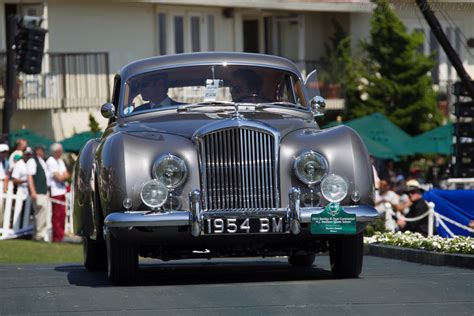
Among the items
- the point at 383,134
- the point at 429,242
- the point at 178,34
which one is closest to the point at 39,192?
the point at 383,134

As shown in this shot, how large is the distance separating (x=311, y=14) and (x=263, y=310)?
3370 centimetres

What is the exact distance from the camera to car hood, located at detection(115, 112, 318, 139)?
10961mm

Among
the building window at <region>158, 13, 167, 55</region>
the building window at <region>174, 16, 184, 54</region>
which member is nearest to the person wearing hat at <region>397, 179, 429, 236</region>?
the building window at <region>158, 13, 167, 55</region>

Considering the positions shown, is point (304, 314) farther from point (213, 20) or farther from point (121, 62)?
point (213, 20)

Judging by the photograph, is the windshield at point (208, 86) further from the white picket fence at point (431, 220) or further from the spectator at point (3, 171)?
the spectator at point (3, 171)

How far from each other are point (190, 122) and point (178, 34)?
91.9 ft

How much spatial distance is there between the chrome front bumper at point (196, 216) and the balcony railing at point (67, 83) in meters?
23.5

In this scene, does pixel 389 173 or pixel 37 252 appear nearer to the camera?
pixel 37 252

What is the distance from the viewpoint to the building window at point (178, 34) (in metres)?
38.8

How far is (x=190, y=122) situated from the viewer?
1118cm

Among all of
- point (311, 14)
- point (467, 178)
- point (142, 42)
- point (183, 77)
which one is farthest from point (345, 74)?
point (183, 77)

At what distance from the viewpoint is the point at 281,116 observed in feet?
38.7

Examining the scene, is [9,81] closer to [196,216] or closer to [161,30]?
[161,30]

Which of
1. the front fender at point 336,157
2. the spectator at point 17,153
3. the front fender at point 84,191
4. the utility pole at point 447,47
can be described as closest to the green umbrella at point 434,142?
the utility pole at point 447,47
